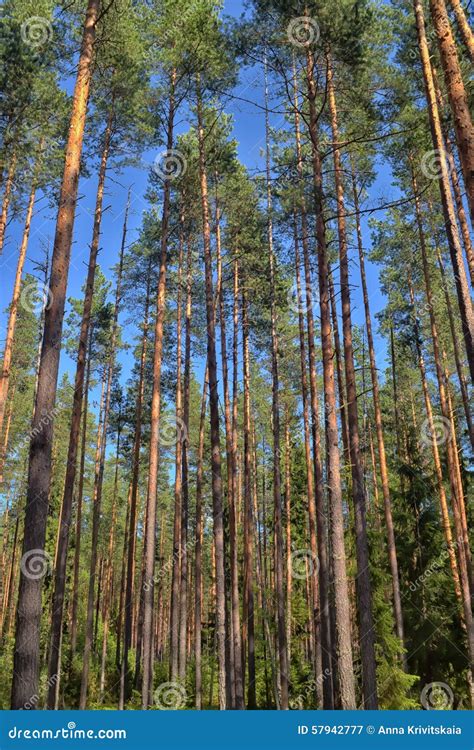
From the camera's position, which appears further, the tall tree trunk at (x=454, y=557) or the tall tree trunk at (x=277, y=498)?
the tall tree trunk at (x=277, y=498)

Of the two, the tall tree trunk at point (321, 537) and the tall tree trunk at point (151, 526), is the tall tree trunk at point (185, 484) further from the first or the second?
the tall tree trunk at point (321, 537)

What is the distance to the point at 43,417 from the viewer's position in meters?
6.21

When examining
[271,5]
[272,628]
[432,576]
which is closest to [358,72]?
[271,5]

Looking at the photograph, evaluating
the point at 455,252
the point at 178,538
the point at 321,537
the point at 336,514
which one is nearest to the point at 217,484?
the point at 321,537

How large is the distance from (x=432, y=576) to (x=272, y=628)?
10.2m

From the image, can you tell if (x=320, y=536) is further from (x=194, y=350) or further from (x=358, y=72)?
(x=194, y=350)

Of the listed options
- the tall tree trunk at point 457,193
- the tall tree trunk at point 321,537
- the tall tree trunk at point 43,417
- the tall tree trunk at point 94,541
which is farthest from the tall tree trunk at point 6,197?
the tall tree trunk at point 457,193

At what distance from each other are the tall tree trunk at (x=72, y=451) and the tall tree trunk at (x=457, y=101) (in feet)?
29.6

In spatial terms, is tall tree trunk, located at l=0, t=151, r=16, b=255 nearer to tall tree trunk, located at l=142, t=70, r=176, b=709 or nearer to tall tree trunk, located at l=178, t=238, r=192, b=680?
tall tree trunk, located at l=142, t=70, r=176, b=709

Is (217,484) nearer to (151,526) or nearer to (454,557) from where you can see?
(151,526)

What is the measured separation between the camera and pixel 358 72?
1020 centimetres

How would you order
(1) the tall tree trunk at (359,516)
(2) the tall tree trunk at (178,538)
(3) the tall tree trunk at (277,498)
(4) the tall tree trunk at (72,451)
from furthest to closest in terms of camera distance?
(2) the tall tree trunk at (178,538), (3) the tall tree trunk at (277,498), (4) the tall tree trunk at (72,451), (1) the tall tree trunk at (359,516)

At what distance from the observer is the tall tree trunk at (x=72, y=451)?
1189cm

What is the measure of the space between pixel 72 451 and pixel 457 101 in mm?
10680
